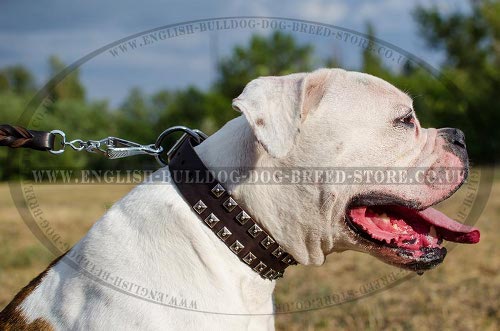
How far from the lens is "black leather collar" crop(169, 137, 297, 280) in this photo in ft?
7.69

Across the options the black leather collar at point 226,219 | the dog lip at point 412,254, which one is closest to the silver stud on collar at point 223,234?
the black leather collar at point 226,219

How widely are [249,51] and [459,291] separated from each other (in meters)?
13.3

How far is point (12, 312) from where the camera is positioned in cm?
247

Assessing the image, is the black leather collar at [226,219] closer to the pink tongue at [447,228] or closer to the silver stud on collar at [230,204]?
the silver stud on collar at [230,204]

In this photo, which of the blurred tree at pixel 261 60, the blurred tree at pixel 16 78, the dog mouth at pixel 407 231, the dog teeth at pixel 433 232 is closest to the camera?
the dog mouth at pixel 407 231

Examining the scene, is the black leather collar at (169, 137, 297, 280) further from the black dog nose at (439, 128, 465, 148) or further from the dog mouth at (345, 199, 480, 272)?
the black dog nose at (439, 128, 465, 148)

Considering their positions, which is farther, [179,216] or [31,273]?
[31,273]

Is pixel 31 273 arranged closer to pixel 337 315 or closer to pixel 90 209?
pixel 337 315

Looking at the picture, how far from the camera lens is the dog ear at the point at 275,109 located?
2.22 metres

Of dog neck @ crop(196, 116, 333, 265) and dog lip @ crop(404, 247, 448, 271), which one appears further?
dog lip @ crop(404, 247, 448, 271)

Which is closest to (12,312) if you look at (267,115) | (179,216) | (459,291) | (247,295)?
(179,216)

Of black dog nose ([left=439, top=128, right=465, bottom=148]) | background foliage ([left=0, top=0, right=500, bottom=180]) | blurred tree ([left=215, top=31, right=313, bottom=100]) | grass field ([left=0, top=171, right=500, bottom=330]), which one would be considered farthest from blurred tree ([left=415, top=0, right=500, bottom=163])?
black dog nose ([left=439, top=128, right=465, bottom=148])

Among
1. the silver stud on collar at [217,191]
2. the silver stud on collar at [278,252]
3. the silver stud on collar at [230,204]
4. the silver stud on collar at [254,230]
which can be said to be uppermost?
the silver stud on collar at [217,191]

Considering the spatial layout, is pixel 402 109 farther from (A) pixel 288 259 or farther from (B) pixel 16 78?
(B) pixel 16 78
